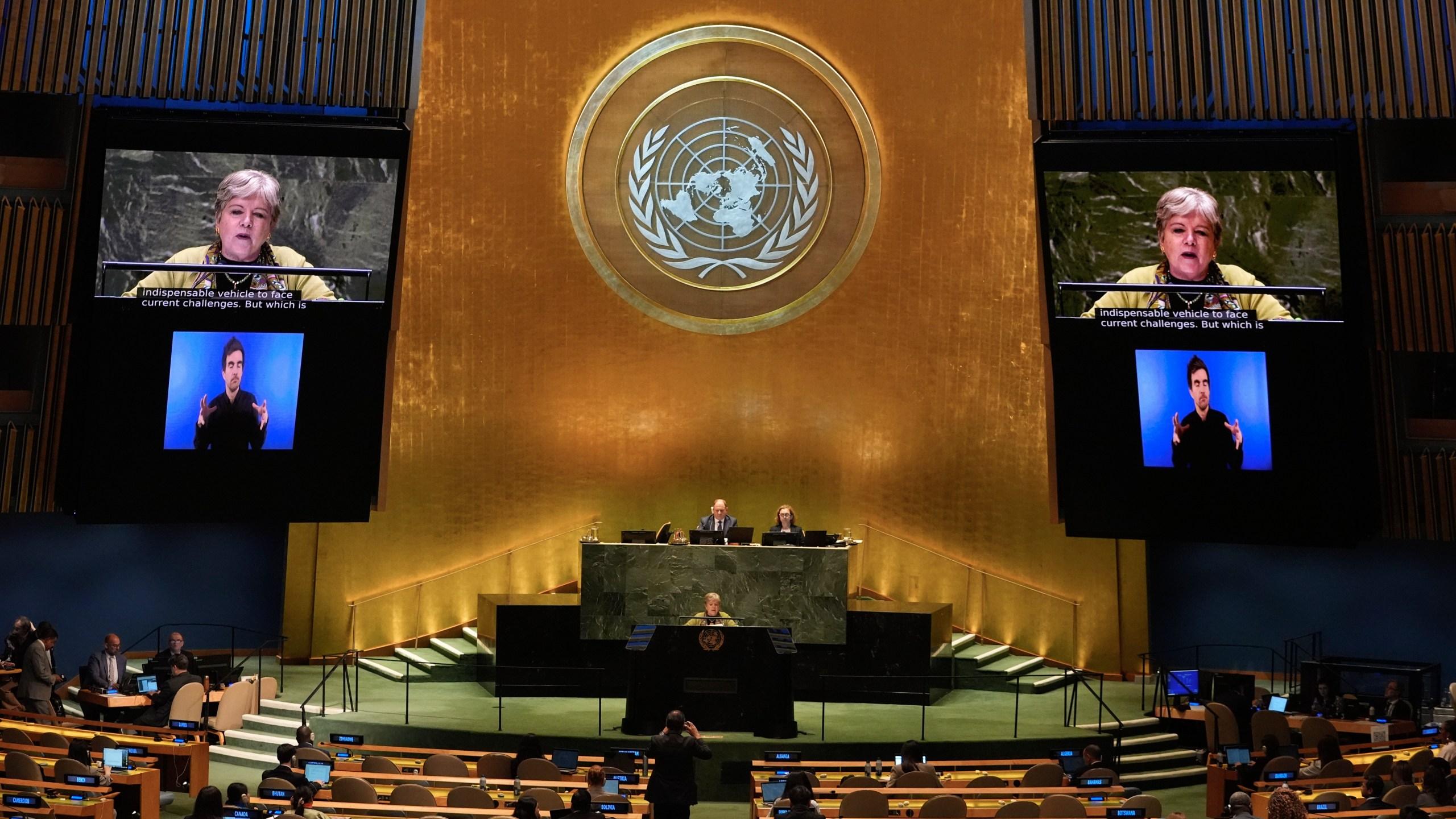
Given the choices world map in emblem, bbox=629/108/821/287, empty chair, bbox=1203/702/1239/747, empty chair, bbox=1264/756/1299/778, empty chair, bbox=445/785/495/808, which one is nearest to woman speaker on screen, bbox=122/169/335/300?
world map in emblem, bbox=629/108/821/287

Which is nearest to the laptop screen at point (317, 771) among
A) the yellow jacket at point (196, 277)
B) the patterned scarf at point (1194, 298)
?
the yellow jacket at point (196, 277)

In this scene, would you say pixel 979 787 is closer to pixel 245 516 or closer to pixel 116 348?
pixel 245 516

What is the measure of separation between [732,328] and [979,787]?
319 inches

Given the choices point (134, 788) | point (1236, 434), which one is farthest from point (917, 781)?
point (1236, 434)

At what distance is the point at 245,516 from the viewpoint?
1444 centimetres

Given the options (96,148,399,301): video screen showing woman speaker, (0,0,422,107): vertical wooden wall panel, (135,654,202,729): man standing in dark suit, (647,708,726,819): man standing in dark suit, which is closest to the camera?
(647,708,726,819): man standing in dark suit

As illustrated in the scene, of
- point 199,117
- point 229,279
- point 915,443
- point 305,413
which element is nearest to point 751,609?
point 915,443

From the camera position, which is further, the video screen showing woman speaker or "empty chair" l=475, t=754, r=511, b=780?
the video screen showing woman speaker

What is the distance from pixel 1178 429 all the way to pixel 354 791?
820 centimetres

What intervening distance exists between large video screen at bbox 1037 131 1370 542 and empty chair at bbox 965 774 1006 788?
158 inches

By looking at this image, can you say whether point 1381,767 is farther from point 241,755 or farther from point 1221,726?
point 241,755

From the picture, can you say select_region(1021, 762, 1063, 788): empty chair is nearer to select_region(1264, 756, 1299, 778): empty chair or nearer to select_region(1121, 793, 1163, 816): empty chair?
select_region(1121, 793, 1163, 816): empty chair

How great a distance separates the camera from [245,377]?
1438 cm

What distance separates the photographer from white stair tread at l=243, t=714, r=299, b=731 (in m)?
13.8
